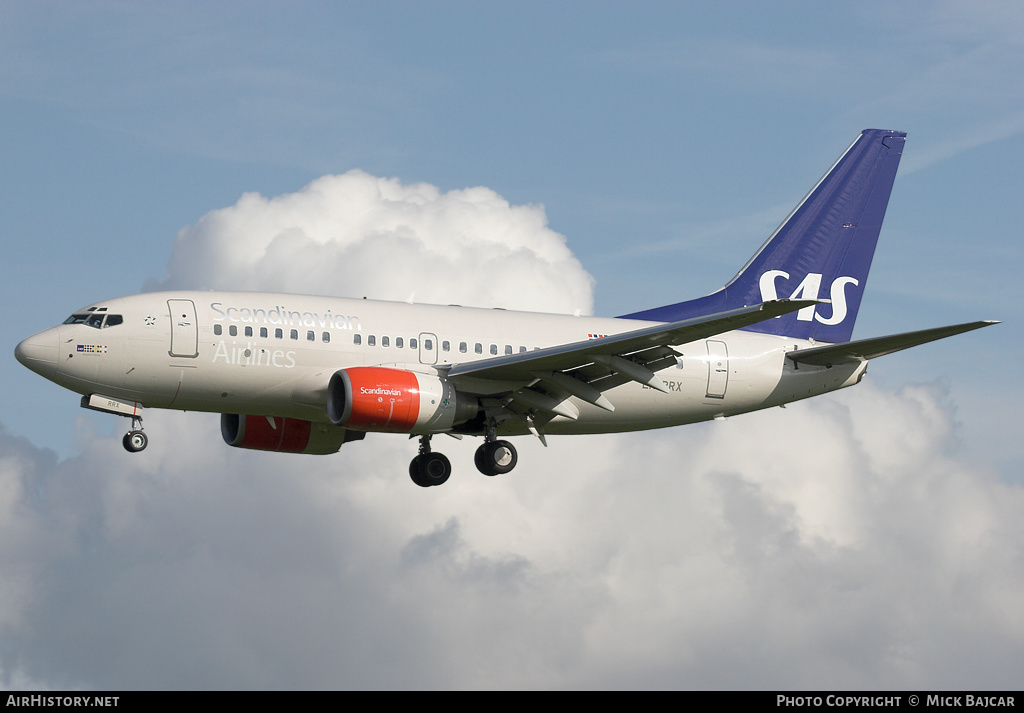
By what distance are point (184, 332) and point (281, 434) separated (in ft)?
23.1

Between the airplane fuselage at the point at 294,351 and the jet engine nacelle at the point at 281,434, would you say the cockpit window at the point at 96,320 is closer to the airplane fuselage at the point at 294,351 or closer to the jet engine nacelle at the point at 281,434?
the airplane fuselage at the point at 294,351

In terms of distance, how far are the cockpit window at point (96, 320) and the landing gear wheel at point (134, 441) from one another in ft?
10.2

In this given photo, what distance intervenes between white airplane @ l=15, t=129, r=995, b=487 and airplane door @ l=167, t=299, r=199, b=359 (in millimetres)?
39

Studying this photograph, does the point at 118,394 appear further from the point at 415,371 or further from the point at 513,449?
the point at 513,449

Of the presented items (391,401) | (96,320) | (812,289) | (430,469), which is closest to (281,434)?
(430,469)

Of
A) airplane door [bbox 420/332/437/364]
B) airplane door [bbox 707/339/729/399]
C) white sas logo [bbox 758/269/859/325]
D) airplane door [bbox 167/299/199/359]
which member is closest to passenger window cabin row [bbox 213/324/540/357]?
airplane door [bbox 420/332/437/364]

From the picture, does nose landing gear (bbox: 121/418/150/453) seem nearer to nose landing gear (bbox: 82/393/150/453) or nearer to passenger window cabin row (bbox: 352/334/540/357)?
nose landing gear (bbox: 82/393/150/453)

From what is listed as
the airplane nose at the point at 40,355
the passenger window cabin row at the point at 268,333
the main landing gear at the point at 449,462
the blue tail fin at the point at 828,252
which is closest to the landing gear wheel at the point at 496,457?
the main landing gear at the point at 449,462

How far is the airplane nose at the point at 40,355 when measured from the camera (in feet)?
118

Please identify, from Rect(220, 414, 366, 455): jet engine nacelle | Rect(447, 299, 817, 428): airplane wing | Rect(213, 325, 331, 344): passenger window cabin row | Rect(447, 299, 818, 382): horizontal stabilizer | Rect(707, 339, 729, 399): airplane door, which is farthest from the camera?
Rect(707, 339, 729, 399): airplane door

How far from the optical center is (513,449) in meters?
40.2

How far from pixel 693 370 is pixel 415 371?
9.52 metres

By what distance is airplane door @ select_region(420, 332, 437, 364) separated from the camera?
38.8 metres

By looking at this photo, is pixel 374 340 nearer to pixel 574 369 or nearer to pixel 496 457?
pixel 496 457
